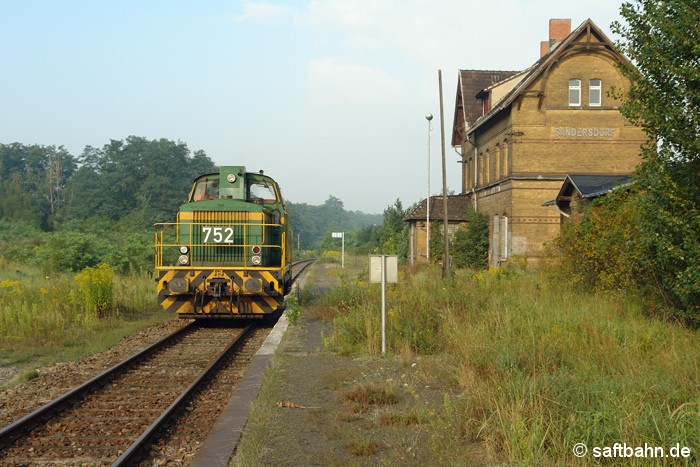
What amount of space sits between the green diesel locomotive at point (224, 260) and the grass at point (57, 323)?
1362mm

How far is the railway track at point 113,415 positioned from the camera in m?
5.69

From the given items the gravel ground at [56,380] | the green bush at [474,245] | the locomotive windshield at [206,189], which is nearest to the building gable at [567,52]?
the green bush at [474,245]

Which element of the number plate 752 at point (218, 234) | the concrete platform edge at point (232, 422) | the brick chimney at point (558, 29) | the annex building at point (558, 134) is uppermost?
the brick chimney at point (558, 29)

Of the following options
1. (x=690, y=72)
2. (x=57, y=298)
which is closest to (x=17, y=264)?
(x=57, y=298)

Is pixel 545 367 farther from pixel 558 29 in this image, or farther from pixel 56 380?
pixel 558 29

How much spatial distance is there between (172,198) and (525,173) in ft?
205

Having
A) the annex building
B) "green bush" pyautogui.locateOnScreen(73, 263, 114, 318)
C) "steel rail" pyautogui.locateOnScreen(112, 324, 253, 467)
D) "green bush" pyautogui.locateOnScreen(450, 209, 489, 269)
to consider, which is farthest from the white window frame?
"steel rail" pyautogui.locateOnScreen(112, 324, 253, 467)

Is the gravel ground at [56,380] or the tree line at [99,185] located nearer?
the gravel ground at [56,380]

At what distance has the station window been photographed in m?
30.2

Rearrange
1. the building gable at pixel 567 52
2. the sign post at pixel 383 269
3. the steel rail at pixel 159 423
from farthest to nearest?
the building gable at pixel 567 52
the sign post at pixel 383 269
the steel rail at pixel 159 423

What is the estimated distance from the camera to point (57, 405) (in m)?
6.99

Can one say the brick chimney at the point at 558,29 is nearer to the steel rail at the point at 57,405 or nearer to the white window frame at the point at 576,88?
the white window frame at the point at 576,88

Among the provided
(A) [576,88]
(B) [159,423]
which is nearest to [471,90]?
(A) [576,88]

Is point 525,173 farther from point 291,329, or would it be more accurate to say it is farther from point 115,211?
point 115,211
